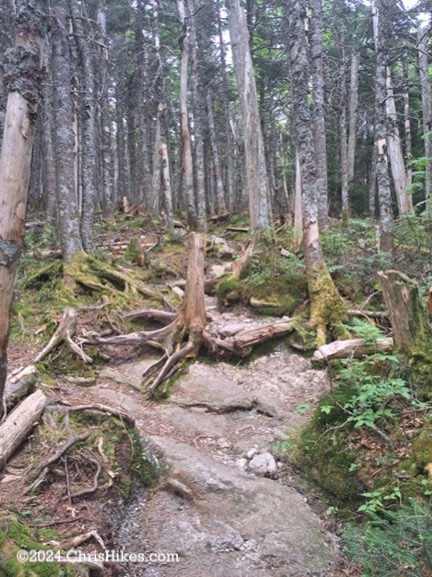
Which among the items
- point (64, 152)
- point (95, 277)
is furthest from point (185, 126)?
point (95, 277)

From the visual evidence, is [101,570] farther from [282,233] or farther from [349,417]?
[282,233]

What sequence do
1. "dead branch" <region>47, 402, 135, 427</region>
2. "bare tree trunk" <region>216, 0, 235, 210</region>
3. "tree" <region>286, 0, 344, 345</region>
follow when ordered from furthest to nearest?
"bare tree trunk" <region>216, 0, 235, 210</region>, "tree" <region>286, 0, 344, 345</region>, "dead branch" <region>47, 402, 135, 427</region>

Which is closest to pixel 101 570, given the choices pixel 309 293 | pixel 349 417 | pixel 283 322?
pixel 349 417

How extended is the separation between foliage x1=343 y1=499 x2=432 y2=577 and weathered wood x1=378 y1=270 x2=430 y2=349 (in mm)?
2189

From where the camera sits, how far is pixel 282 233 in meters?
14.2

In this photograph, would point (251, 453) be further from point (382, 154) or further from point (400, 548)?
point (382, 154)

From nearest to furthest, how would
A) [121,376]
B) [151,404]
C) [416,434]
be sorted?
[416,434]
[151,404]
[121,376]

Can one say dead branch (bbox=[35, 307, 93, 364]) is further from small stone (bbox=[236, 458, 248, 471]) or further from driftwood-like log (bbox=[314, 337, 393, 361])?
driftwood-like log (bbox=[314, 337, 393, 361])

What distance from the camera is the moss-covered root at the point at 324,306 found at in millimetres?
7026

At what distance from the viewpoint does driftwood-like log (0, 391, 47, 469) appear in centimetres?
394

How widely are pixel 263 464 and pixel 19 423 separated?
2.63 m

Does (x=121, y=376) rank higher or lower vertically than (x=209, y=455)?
higher

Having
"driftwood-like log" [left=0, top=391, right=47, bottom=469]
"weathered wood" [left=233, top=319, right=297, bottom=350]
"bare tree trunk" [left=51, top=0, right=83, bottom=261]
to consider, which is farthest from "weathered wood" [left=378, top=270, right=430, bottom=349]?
"bare tree trunk" [left=51, top=0, right=83, bottom=261]

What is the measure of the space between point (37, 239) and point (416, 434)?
13.1m
